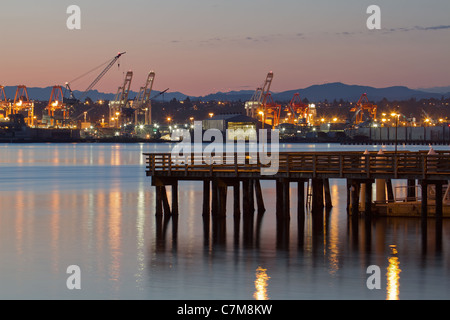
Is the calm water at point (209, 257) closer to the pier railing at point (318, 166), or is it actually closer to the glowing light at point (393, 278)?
the glowing light at point (393, 278)

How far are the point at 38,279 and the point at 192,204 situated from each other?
2743cm

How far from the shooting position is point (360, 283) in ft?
91.1

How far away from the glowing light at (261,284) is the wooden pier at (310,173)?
1108cm

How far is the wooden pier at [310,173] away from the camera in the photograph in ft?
128

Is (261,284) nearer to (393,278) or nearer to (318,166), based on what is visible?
(393,278)

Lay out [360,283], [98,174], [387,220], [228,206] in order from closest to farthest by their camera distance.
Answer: [360,283] → [387,220] → [228,206] → [98,174]

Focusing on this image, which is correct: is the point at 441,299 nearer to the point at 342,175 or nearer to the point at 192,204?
the point at 342,175

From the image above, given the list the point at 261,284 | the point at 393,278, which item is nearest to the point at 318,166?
the point at 393,278

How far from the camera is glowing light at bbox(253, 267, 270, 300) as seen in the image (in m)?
26.0

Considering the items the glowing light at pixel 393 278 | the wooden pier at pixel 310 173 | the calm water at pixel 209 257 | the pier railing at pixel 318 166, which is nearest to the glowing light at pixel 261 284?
the calm water at pixel 209 257

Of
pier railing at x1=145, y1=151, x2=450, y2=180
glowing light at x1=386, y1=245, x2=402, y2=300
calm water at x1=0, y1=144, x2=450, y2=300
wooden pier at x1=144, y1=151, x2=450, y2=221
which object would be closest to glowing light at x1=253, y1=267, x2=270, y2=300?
calm water at x1=0, y1=144, x2=450, y2=300

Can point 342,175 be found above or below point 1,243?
above

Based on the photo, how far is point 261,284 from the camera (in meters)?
27.7

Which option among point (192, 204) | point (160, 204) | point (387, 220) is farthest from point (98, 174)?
point (387, 220)
